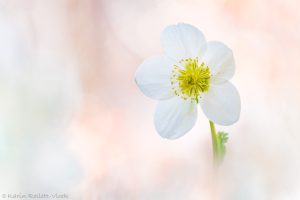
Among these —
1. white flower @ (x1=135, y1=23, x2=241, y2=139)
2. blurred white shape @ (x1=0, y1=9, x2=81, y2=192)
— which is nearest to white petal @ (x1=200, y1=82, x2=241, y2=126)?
white flower @ (x1=135, y1=23, x2=241, y2=139)

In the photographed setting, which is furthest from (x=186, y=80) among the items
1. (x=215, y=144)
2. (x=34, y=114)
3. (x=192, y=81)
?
(x=34, y=114)

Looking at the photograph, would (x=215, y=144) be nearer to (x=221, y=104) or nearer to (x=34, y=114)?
(x=221, y=104)

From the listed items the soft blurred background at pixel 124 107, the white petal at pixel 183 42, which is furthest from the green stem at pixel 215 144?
the white petal at pixel 183 42

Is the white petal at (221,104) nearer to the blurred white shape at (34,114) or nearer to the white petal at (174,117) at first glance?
the white petal at (174,117)

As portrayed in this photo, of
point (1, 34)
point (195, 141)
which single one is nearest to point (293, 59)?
point (195, 141)

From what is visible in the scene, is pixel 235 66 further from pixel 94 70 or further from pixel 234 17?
pixel 94 70

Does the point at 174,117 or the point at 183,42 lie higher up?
the point at 183,42
